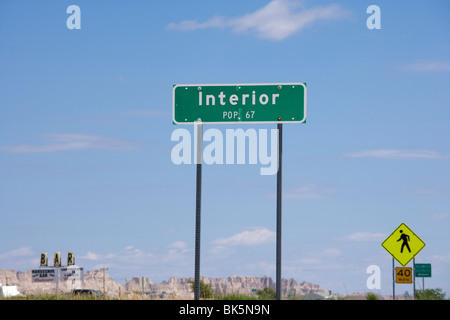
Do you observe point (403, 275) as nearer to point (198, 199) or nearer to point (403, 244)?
point (403, 244)

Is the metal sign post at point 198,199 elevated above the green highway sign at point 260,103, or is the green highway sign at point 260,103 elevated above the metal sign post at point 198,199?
the green highway sign at point 260,103

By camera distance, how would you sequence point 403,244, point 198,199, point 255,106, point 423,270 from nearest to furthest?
point 255,106 < point 198,199 < point 403,244 < point 423,270

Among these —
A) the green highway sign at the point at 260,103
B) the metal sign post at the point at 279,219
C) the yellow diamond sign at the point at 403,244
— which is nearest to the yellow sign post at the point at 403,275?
the yellow diamond sign at the point at 403,244

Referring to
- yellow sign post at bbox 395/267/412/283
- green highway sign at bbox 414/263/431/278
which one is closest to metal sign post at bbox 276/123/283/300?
yellow sign post at bbox 395/267/412/283

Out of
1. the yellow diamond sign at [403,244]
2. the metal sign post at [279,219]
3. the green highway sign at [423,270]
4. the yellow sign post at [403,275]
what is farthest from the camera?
the green highway sign at [423,270]

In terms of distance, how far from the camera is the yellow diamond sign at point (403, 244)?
1047 inches

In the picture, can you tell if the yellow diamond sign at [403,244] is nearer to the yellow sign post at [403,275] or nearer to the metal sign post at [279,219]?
the yellow sign post at [403,275]

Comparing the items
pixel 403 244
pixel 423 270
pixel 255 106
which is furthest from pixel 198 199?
pixel 423 270

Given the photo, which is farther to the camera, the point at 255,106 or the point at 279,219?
the point at 255,106

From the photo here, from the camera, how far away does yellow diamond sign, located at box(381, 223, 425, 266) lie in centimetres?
2659

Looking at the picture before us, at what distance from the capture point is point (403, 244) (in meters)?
26.6

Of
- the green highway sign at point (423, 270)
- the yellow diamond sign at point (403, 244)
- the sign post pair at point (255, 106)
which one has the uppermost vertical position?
the sign post pair at point (255, 106)
